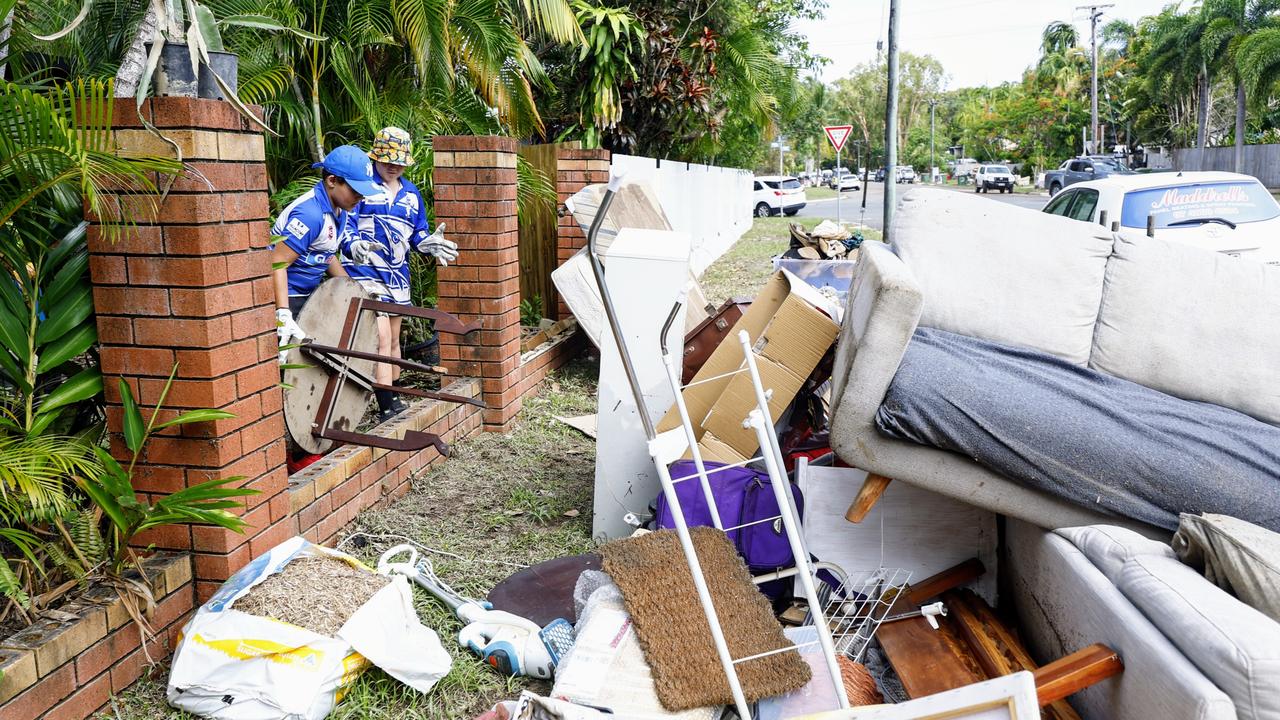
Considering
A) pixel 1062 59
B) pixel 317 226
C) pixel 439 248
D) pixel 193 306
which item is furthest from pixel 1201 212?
pixel 1062 59

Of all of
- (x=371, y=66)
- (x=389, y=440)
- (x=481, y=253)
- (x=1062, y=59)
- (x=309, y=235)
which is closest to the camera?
(x=389, y=440)

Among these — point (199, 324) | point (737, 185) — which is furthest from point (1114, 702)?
point (737, 185)

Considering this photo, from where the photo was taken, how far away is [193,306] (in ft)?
9.18

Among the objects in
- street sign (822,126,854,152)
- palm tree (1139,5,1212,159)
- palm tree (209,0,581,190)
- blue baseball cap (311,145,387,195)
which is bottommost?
blue baseball cap (311,145,387,195)

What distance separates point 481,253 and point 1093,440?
3.48 m

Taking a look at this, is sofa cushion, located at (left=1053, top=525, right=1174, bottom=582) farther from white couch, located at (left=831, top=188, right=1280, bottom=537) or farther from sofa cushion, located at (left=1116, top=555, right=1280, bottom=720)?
white couch, located at (left=831, top=188, right=1280, bottom=537)

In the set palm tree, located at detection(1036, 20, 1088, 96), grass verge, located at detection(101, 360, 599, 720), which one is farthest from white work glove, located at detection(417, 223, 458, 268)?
palm tree, located at detection(1036, 20, 1088, 96)

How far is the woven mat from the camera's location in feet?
8.97

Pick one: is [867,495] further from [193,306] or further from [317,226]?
[317,226]

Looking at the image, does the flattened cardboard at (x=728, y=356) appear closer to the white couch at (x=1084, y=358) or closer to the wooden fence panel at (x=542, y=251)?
A: the white couch at (x=1084, y=358)

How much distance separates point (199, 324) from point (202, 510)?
1.81 ft

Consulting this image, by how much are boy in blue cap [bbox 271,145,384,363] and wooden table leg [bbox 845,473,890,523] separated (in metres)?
2.65

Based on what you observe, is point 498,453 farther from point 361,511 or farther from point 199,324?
point 199,324

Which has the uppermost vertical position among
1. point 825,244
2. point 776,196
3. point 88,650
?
point 776,196
